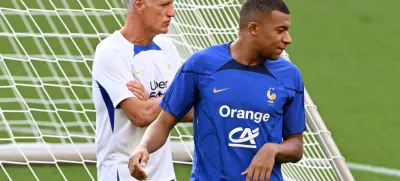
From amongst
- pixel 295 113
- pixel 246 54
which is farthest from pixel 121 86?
pixel 295 113

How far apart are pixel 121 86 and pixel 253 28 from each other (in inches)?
41.9

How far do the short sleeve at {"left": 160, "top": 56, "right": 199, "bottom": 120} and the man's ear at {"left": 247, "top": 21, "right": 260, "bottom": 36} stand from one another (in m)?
0.29

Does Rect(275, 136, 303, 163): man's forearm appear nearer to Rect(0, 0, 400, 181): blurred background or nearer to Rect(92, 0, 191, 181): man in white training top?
Rect(92, 0, 191, 181): man in white training top

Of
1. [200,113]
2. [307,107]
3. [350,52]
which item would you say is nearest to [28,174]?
[307,107]

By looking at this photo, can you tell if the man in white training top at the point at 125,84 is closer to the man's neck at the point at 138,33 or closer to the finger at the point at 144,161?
A: the man's neck at the point at 138,33

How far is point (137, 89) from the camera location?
6.44 metres

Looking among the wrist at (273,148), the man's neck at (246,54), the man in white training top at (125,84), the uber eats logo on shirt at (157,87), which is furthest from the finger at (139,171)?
the uber eats logo on shirt at (157,87)

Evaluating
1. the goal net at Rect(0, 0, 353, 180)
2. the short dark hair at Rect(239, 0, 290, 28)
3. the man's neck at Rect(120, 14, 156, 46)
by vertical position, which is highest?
the short dark hair at Rect(239, 0, 290, 28)

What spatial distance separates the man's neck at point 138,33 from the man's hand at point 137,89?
10.2 inches

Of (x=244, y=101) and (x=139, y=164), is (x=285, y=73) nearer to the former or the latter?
(x=244, y=101)

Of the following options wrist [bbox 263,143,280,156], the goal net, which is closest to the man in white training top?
wrist [bbox 263,143,280,156]

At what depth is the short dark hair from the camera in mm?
5609

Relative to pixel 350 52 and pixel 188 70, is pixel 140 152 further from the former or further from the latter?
pixel 350 52

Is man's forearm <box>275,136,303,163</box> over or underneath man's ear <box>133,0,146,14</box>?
underneath
